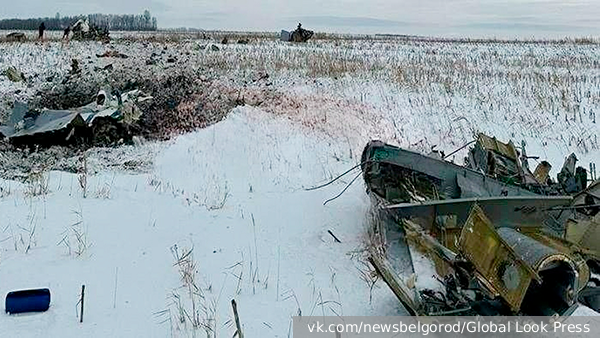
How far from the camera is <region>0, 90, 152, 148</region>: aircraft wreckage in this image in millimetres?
9273

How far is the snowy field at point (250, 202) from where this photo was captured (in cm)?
404

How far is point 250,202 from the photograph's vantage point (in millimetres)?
6371

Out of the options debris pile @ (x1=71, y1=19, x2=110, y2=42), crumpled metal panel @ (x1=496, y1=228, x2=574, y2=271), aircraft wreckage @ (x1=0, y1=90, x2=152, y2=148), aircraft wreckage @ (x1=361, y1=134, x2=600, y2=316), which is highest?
debris pile @ (x1=71, y1=19, x2=110, y2=42)

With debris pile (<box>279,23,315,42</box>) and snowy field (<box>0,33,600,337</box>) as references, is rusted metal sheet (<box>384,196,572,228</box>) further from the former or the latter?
debris pile (<box>279,23,315,42</box>)

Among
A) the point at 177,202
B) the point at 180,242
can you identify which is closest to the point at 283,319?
the point at 180,242

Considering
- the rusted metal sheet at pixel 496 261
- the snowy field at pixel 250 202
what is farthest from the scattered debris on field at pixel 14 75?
the rusted metal sheet at pixel 496 261

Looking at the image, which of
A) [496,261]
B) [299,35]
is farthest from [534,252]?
[299,35]

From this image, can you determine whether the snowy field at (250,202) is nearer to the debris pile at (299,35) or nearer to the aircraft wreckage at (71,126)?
the aircraft wreckage at (71,126)

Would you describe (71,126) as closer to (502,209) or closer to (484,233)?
(502,209)

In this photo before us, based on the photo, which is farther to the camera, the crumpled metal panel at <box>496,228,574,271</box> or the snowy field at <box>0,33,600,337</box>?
the snowy field at <box>0,33,600,337</box>

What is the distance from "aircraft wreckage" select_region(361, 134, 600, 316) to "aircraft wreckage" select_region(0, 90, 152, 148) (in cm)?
553

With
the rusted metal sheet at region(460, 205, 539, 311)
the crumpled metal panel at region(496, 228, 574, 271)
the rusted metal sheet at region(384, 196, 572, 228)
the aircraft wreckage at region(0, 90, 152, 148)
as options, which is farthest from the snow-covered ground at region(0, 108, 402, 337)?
the aircraft wreckage at region(0, 90, 152, 148)

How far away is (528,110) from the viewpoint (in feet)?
35.3

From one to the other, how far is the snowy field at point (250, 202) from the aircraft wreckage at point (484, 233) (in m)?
0.43
